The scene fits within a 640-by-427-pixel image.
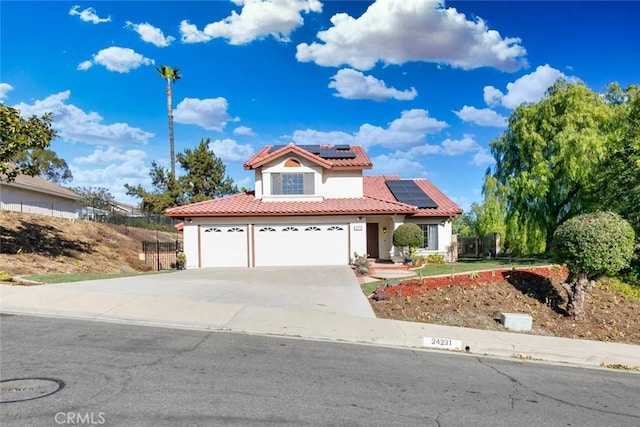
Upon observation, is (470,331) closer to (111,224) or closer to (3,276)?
(3,276)

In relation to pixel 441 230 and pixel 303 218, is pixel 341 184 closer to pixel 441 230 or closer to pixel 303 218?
pixel 303 218

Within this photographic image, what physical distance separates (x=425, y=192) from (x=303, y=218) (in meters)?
8.53

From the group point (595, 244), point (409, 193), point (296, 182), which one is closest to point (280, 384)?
point (595, 244)

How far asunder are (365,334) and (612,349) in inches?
193

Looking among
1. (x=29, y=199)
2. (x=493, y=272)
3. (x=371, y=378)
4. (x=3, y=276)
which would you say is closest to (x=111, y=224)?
(x=29, y=199)

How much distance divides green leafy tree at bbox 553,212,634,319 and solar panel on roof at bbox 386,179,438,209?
12.9 m

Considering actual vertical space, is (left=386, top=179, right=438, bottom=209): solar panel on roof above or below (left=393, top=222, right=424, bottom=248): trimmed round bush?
above

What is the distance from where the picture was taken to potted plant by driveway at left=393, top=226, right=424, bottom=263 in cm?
2141

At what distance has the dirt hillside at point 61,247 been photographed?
704 inches

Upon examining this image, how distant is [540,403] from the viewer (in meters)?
5.72

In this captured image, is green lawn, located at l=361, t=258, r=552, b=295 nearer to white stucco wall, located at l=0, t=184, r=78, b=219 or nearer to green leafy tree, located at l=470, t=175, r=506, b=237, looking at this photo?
green leafy tree, located at l=470, t=175, r=506, b=237

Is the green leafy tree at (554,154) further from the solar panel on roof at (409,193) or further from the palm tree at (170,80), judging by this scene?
the palm tree at (170,80)

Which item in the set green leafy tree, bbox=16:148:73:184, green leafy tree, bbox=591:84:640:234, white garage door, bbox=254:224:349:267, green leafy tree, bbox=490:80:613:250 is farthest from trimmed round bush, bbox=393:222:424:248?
green leafy tree, bbox=16:148:73:184

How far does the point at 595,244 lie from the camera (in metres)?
10.4
